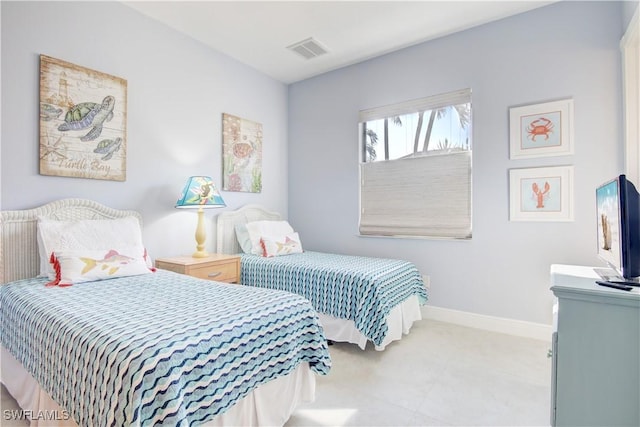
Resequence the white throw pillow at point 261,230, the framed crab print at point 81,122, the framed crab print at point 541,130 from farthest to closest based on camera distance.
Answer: the white throw pillow at point 261,230
the framed crab print at point 541,130
the framed crab print at point 81,122

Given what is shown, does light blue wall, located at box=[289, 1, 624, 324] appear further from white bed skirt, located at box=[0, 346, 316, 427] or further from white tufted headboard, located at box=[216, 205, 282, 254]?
white bed skirt, located at box=[0, 346, 316, 427]

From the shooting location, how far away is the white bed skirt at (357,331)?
2.44m

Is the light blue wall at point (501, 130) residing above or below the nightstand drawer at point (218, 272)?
above

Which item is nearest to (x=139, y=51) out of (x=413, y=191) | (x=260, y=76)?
(x=260, y=76)

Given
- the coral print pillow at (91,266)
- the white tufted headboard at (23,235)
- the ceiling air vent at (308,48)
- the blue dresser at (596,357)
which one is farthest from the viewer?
the ceiling air vent at (308,48)

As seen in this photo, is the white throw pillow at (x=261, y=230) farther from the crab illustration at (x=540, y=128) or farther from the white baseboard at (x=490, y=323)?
the crab illustration at (x=540, y=128)

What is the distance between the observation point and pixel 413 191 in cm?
329

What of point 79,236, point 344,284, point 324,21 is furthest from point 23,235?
point 324,21

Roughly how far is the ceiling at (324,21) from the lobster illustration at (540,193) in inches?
58.6

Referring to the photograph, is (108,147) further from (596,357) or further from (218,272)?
(596,357)

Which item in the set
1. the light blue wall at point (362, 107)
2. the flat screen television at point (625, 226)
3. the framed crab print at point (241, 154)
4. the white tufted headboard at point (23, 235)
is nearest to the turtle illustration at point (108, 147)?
the light blue wall at point (362, 107)

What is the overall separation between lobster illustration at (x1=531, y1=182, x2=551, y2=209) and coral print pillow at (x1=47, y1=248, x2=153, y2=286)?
3091mm

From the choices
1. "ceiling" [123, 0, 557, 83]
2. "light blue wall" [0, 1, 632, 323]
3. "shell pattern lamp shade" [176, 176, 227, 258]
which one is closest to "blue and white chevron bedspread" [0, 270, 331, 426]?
"shell pattern lamp shade" [176, 176, 227, 258]

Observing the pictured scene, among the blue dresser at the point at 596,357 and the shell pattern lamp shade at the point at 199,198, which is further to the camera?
the shell pattern lamp shade at the point at 199,198
